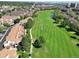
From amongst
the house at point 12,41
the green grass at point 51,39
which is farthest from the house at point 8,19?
the green grass at point 51,39

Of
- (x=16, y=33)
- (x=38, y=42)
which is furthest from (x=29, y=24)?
(x=38, y=42)

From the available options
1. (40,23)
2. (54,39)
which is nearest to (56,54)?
(54,39)

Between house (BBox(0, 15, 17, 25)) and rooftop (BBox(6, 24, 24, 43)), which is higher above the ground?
house (BBox(0, 15, 17, 25))

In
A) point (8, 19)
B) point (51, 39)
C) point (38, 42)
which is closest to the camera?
point (38, 42)

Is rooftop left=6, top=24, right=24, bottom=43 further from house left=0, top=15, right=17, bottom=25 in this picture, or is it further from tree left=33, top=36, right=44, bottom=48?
tree left=33, top=36, right=44, bottom=48

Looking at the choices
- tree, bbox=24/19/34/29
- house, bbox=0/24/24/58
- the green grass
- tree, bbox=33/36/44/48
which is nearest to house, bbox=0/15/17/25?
house, bbox=0/24/24/58

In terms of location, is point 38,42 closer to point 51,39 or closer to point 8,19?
point 51,39

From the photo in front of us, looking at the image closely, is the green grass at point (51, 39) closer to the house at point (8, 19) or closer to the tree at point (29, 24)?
the tree at point (29, 24)

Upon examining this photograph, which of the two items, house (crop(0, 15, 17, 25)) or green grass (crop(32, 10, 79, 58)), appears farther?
house (crop(0, 15, 17, 25))

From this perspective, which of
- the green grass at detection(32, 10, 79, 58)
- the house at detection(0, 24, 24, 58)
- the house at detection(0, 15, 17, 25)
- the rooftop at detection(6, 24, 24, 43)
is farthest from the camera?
the house at detection(0, 15, 17, 25)
